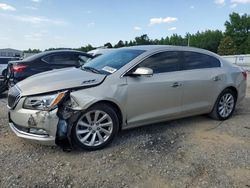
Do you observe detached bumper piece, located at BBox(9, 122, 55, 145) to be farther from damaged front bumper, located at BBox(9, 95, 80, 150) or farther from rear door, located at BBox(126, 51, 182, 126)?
rear door, located at BBox(126, 51, 182, 126)

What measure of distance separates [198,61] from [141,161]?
8.33 ft

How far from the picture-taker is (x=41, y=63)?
8.44 metres

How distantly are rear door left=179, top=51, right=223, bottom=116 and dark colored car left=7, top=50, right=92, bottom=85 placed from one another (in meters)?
3.28

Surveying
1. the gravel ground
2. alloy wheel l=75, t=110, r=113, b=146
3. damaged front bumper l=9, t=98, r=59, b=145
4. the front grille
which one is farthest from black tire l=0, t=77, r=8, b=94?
alloy wheel l=75, t=110, r=113, b=146

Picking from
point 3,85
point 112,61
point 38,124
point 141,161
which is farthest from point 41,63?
point 141,161

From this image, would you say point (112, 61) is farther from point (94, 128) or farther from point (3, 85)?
point (3, 85)

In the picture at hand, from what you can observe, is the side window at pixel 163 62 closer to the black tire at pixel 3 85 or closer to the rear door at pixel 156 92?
the rear door at pixel 156 92

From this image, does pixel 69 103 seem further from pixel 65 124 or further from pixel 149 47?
pixel 149 47

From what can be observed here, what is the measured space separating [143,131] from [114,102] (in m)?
1.04

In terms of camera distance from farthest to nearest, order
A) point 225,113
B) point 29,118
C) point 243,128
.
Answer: point 225,113, point 243,128, point 29,118

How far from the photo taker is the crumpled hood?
13.1 feet

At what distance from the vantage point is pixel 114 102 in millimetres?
4250

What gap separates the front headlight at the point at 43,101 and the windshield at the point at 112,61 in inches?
35.8

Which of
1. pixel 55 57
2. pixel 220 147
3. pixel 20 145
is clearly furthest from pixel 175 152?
pixel 55 57
